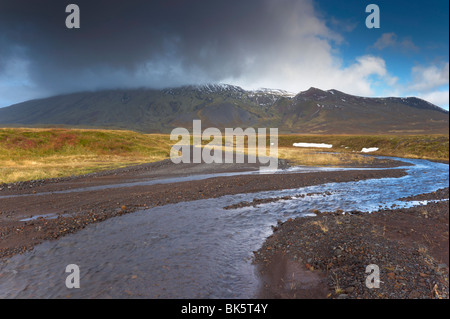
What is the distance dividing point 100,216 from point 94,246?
4.96 metres

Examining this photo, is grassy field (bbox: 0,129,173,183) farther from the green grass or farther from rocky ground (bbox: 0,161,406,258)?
the green grass

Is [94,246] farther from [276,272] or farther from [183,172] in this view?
[183,172]

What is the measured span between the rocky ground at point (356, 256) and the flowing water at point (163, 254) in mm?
1300

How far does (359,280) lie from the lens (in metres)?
8.77

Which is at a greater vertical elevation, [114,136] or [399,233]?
[114,136]

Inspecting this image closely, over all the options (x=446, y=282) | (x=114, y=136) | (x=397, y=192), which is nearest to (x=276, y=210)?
(x=446, y=282)

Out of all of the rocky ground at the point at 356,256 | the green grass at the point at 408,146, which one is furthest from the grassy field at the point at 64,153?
the green grass at the point at 408,146

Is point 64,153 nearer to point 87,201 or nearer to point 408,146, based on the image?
point 87,201

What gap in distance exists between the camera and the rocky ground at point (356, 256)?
8.25 metres

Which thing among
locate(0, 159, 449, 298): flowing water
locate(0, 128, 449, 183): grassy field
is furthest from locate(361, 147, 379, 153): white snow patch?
locate(0, 159, 449, 298): flowing water

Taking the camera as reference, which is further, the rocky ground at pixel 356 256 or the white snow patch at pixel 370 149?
the white snow patch at pixel 370 149

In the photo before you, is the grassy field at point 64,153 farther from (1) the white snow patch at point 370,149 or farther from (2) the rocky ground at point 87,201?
(1) the white snow patch at point 370,149

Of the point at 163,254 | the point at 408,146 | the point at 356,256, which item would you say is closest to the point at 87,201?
the point at 163,254

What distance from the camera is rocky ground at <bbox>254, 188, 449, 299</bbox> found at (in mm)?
8250
